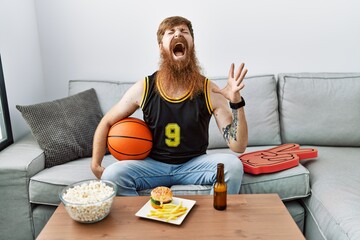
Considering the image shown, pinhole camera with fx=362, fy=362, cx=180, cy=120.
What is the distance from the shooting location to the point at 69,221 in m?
1.39

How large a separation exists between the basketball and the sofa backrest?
587mm

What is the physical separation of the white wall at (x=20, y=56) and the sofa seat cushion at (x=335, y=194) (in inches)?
75.6

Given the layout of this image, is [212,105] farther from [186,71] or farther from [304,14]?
[304,14]

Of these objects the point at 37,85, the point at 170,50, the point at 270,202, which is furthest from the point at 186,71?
the point at 37,85

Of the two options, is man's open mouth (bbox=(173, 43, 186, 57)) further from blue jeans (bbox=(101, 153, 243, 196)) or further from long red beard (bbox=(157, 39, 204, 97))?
blue jeans (bbox=(101, 153, 243, 196))

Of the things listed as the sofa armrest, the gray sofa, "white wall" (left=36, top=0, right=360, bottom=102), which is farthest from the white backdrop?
the sofa armrest

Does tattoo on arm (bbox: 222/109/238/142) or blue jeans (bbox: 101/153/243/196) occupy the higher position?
tattoo on arm (bbox: 222/109/238/142)

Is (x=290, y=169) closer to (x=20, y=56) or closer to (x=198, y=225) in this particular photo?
(x=198, y=225)

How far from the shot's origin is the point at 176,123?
1903 millimetres

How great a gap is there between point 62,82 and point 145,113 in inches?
45.7

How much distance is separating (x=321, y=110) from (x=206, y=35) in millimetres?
988

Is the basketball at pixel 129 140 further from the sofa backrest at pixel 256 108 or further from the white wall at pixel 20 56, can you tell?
the white wall at pixel 20 56

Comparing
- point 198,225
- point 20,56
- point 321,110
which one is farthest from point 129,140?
point 321,110

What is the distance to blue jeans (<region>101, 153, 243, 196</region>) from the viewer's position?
5.82 ft
